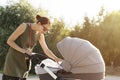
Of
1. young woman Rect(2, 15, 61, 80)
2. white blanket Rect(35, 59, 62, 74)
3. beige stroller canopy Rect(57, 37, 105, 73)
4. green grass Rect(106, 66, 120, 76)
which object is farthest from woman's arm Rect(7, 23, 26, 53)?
green grass Rect(106, 66, 120, 76)

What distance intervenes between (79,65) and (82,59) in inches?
3.7

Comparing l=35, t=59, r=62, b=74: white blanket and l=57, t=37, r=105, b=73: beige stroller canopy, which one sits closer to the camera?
l=57, t=37, r=105, b=73: beige stroller canopy

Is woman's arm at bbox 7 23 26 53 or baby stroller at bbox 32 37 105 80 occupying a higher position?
woman's arm at bbox 7 23 26 53

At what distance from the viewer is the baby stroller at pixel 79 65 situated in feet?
18.2

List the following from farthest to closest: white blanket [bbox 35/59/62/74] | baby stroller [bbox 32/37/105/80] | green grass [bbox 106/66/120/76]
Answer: green grass [bbox 106/66/120/76] → white blanket [bbox 35/59/62/74] → baby stroller [bbox 32/37/105/80]

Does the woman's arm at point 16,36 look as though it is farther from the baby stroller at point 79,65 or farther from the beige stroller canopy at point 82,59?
the beige stroller canopy at point 82,59

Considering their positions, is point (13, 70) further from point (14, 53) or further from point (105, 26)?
point (105, 26)

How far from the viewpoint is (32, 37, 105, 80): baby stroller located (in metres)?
5.56

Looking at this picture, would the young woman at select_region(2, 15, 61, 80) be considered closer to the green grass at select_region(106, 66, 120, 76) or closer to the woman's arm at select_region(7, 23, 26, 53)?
the woman's arm at select_region(7, 23, 26, 53)

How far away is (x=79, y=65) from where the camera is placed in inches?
222

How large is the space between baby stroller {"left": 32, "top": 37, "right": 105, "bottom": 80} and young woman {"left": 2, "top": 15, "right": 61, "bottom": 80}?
25 cm

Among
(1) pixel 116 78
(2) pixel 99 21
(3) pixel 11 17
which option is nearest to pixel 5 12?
(3) pixel 11 17

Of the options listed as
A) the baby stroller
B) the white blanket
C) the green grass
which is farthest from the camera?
the green grass

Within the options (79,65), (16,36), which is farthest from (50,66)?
(16,36)
